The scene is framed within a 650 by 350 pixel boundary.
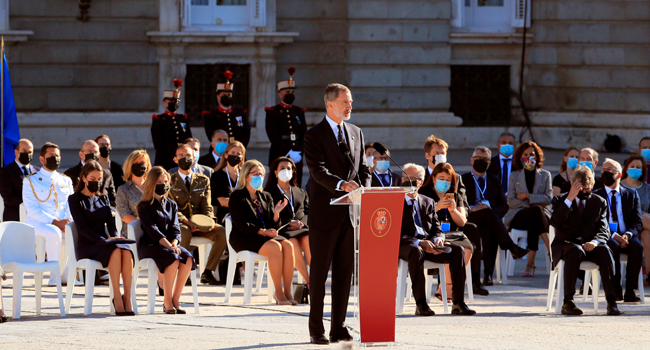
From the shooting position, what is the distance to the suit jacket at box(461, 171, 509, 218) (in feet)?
36.8

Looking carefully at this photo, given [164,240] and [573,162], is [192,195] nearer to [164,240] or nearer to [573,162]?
[164,240]

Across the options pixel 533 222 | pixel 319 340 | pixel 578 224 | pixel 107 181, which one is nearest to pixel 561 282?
pixel 578 224

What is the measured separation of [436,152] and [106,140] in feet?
12.2

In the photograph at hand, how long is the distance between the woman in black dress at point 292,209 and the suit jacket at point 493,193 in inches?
72.1

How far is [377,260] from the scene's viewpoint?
22.0ft

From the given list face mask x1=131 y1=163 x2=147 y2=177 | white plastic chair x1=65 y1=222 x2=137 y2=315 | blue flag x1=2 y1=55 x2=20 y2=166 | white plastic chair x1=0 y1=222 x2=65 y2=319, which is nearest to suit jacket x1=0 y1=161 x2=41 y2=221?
face mask x1=131 y1=163 x2=147 y2=177

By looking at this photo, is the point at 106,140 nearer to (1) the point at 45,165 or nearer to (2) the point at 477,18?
(1) the point at 45,165

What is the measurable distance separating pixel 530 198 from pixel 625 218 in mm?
1710

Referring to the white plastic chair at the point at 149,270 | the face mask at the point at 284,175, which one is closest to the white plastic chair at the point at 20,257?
the white plastic chair at the point at 149,270

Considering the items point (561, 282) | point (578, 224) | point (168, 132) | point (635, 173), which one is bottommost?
point (561, 282)

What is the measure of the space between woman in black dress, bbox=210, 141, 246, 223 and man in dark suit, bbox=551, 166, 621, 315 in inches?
138

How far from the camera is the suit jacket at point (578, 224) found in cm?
947

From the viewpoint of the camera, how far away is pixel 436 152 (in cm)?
1083

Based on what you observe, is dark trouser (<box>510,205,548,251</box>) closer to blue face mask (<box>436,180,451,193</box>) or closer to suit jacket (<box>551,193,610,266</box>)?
suit jacket (<box>551,193,610,266</box>)
